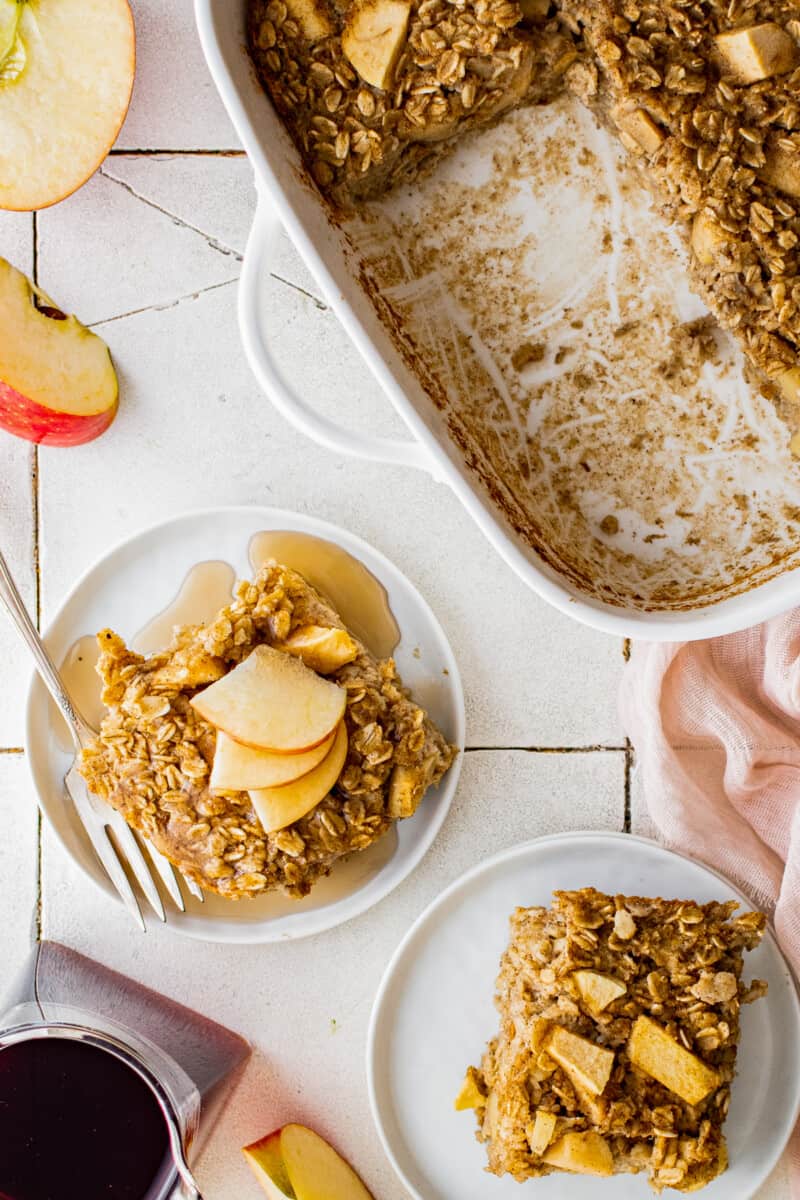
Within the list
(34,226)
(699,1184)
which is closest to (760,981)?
(699,1184)

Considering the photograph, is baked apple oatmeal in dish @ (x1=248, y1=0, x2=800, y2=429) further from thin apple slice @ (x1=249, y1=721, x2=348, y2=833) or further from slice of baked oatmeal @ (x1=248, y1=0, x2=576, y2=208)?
thin apple slice @ (x1=249, y1=721, x2=348, y2=833)

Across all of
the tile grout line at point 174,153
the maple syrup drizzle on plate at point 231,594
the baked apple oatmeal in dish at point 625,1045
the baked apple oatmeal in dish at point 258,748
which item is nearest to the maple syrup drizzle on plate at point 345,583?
the maple syrup drizzle on plate at point 231,594

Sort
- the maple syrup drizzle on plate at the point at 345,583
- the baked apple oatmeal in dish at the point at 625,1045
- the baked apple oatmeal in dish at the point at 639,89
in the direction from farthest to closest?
the maple syrup drizzle on plate at the point at 345,583
the baked apple oatmeal in dish at the point at 625,1045
the baked apple oatmeal in dish at the point at 639,89

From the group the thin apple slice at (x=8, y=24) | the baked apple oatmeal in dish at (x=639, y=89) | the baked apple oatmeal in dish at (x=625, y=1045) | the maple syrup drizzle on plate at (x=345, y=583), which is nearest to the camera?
the baked apple oatmeal in dish at (x=639, y=89)

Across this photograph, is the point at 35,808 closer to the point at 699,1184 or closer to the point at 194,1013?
the point at 194,1013

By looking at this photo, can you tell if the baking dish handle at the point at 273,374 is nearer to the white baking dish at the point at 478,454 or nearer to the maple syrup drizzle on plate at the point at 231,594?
the white baking dish at the point at 478,454

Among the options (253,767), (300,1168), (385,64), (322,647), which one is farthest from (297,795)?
(385,64)
